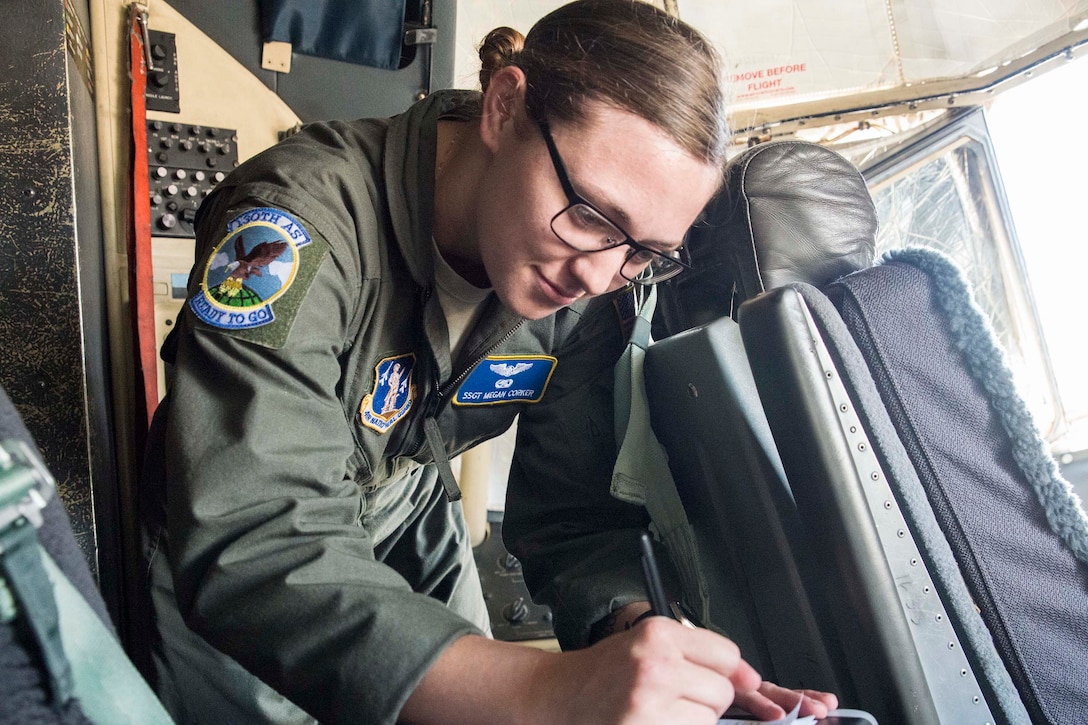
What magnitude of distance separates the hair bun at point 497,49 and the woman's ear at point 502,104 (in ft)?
0.39

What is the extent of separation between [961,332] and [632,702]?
63cm

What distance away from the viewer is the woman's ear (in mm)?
920

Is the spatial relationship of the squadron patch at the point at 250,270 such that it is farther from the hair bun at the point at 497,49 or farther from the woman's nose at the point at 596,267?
the hair bun at the point at 497,49

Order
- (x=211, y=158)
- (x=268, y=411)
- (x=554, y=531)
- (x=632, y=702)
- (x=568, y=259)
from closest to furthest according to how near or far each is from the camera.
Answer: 1. (x=632, y=702)
2. (x=268, y=411)
3. (x=568, y=259)
4. (x=554, y=531)
5. (x=211, y=158)

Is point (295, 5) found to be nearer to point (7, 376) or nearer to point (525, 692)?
point (7, 376)

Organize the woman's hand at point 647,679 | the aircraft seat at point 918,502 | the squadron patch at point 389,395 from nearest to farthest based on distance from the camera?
the woman's hand at point 647,679, the aircraft seat at point 918,502, the squadron patch at point 389,395

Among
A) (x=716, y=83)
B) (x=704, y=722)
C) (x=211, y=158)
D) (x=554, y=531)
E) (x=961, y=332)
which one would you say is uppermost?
(x=211, y=158)

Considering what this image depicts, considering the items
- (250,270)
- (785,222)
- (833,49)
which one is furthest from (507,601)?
(833,49)

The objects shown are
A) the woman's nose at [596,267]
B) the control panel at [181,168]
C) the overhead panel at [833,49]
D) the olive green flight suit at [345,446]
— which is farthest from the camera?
the overhead panel at [833,49]

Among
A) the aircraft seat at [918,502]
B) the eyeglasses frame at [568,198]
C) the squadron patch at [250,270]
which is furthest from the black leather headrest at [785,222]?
the squadron patch at [250,270]

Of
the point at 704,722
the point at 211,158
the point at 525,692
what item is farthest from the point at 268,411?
the point at 211,158

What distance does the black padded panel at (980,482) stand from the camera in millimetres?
802

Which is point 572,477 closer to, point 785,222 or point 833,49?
point 785,222

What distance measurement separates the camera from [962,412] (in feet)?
2.87
